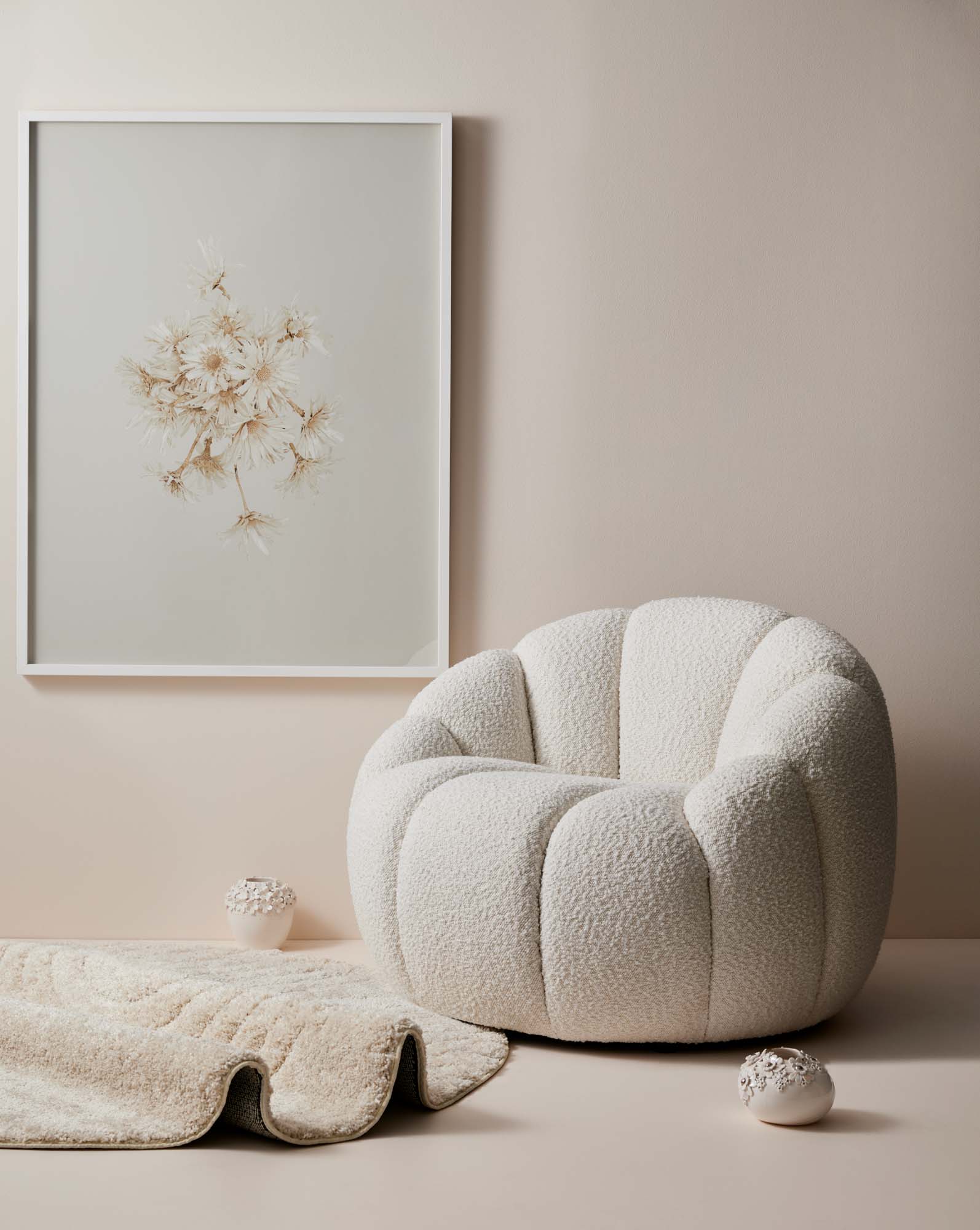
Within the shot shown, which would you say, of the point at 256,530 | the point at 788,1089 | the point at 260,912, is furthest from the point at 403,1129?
the point at 256,530

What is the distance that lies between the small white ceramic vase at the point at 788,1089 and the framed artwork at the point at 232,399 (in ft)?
4.27

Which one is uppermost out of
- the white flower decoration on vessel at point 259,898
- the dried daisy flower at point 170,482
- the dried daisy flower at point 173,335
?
the dried daisy flower at point 173,335

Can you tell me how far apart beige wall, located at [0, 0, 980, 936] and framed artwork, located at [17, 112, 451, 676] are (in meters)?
0.07

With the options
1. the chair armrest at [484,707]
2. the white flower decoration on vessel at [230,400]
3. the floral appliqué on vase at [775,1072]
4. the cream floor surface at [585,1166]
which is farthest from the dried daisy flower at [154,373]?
the floral appliqué on vase at [775,1072]

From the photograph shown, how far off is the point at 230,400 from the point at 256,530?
289 millimetres

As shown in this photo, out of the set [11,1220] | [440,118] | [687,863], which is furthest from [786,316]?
[11,1220]

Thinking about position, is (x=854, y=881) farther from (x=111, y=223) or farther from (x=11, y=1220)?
(x=111, y=223)

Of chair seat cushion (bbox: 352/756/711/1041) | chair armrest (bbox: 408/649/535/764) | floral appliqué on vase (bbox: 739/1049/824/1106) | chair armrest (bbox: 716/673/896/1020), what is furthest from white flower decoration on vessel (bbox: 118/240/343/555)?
floral appliqué on vase (bbox: 739/1049/824/1106)

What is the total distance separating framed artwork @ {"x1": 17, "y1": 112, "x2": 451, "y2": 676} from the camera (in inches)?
106

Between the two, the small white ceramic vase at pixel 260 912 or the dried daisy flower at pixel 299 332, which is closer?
the small white ceramic vase at pixel 260 912

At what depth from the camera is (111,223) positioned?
270 cm

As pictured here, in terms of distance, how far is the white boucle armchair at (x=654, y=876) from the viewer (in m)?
1.79

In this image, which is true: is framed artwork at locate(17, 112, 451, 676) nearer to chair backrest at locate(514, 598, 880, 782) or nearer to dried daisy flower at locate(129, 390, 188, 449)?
dried daisy flower at locate(129, 390, 188, 449)

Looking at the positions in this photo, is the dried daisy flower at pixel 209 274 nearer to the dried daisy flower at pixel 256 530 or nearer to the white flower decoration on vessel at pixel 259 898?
the dried daisy flower at pixel 256 530
